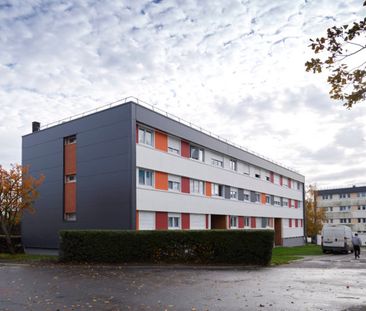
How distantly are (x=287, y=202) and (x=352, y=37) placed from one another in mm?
50663

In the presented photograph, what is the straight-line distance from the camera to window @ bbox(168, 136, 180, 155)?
29962 millimetres

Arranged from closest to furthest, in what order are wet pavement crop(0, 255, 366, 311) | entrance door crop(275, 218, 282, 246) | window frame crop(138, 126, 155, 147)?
1. wet pavement crop(0, 255, 366, 311)
2. window frame crop(138, 126, 155, 147)
3. entrance door crop(275, 218, 282, 246)

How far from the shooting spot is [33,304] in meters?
10.2

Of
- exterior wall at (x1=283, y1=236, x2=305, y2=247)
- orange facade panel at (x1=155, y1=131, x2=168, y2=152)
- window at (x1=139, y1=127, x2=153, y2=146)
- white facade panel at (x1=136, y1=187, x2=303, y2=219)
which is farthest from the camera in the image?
exterior wall at (x1=283, y1=236, x2=305, y2=247)

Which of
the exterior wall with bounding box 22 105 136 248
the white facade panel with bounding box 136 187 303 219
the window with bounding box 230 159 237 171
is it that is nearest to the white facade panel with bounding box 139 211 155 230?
the white facade panel with bounding box 136 187 303 219

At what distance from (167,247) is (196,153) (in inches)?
527

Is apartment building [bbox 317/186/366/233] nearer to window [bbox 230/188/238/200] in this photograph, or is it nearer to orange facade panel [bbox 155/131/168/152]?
window [bbox 230/188/238/200]

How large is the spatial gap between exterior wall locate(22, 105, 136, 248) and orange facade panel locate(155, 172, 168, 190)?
2.86 meters

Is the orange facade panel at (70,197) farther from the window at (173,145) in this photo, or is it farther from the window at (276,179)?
the window at (276,179)

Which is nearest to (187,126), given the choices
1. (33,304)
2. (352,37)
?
(33,304)

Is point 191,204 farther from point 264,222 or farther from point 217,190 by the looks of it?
point 264,222

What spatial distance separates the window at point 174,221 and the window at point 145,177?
3.15m

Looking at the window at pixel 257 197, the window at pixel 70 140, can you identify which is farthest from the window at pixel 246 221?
the window at pixel 70 140

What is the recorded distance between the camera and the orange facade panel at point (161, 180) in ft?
92.4
